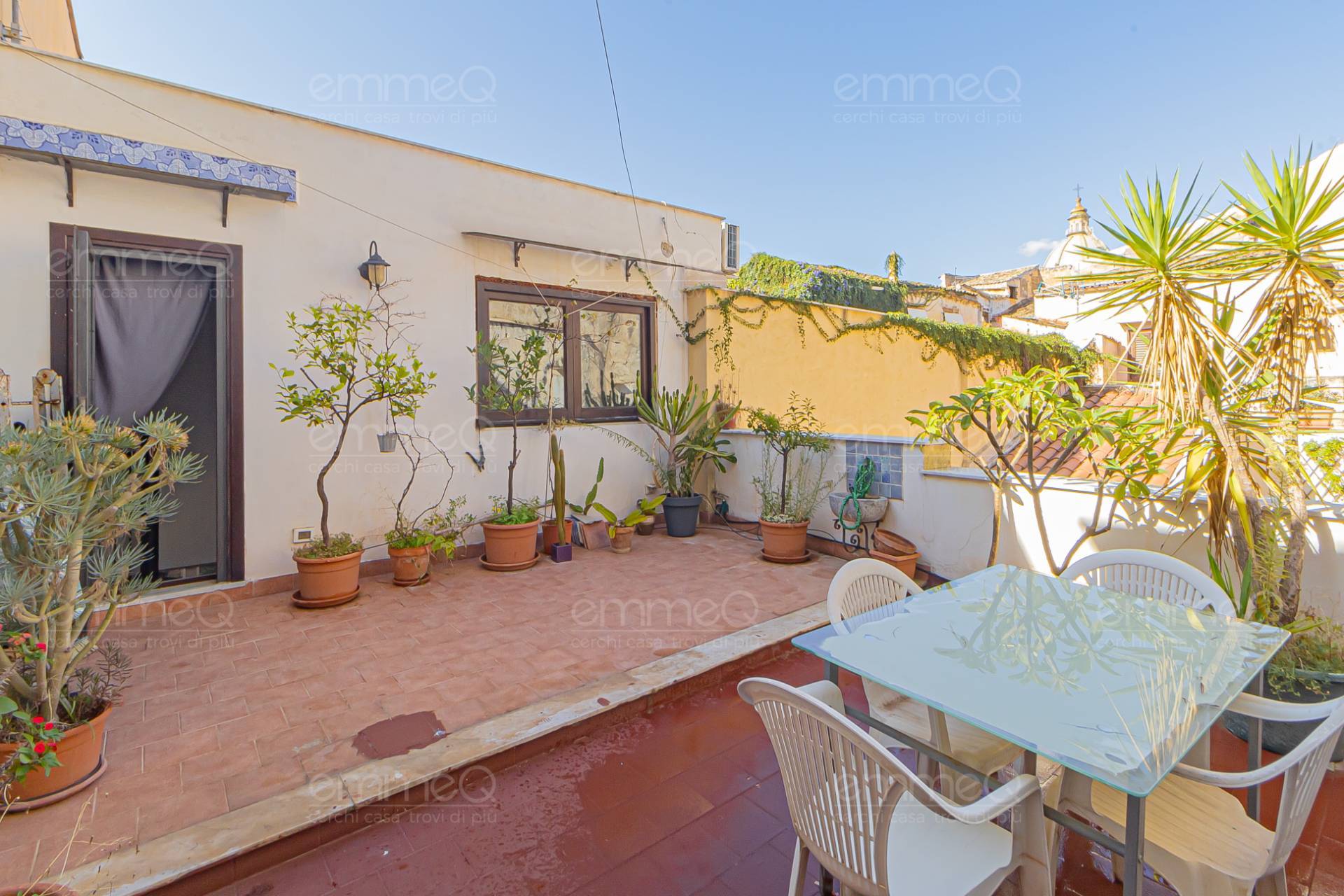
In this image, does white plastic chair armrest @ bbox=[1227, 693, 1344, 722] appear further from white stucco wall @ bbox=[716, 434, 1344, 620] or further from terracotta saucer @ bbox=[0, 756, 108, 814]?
terracotta saucer @ bbox=[0, 756, 108, 814]

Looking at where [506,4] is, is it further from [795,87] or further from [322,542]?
[322,542]

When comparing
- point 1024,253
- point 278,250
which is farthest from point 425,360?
point 1024,253

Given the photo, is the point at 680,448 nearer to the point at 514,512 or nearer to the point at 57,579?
the point at 514,512

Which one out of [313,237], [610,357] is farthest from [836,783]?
[610,357]

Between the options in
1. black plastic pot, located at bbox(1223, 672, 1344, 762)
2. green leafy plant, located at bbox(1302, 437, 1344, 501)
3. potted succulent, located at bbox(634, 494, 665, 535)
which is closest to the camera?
black plastic pot, located at bbox(1223, 672, 1344, 762)

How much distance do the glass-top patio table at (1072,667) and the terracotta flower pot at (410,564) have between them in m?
3.49

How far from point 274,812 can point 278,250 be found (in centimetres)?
381

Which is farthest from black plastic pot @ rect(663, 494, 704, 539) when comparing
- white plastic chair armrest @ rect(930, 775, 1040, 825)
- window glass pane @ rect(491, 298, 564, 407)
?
white plastic chair armrest @ rect(930, 775, 1040, 825)

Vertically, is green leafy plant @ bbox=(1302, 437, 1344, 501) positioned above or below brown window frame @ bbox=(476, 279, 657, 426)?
below

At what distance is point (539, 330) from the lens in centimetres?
577

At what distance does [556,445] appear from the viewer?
5.41 metres

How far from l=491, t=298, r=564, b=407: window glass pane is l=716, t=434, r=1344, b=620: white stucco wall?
267cm

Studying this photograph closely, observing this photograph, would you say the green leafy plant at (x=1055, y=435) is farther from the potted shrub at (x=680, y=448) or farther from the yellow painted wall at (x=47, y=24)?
the yellow painted wall at (x=47, y=24)

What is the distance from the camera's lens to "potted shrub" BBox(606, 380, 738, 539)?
6.11 metres
